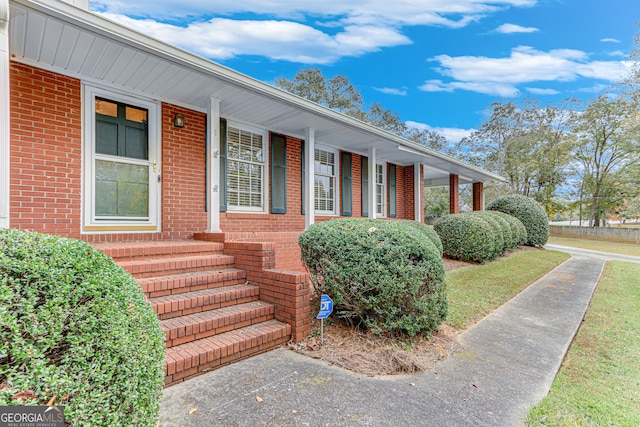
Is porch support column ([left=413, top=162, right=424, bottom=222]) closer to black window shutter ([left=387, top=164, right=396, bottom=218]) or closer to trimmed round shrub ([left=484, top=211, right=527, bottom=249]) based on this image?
black window shutter ([left=387, top=164, right=396, bottom=218])

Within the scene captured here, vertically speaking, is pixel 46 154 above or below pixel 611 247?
above

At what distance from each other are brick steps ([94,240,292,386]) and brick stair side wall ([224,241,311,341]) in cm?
8

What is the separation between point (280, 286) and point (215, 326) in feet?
2.59

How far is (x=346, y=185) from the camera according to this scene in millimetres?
8688

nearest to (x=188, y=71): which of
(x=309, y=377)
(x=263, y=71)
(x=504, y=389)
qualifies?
(x=309, y=377)

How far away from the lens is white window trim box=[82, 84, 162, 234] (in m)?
4.35

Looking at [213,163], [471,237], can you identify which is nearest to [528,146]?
[471,237]

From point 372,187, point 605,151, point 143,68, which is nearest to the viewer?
point 143,68

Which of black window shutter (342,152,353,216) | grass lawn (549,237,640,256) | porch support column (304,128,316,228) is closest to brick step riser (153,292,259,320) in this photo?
porch support column (304,128,316,228)

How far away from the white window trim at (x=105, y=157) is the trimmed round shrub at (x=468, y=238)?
7.06m

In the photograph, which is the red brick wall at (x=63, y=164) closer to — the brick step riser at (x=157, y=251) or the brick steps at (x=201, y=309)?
the brick step riser at (x=157, y=251)

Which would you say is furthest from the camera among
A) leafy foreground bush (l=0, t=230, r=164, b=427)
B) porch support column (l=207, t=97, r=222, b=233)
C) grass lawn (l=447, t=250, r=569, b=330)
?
porch support column (l=207, t=97, r=222, b=233)

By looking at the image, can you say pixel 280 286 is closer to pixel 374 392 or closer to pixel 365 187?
pixel 374 392

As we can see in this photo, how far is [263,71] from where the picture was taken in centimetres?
2019
